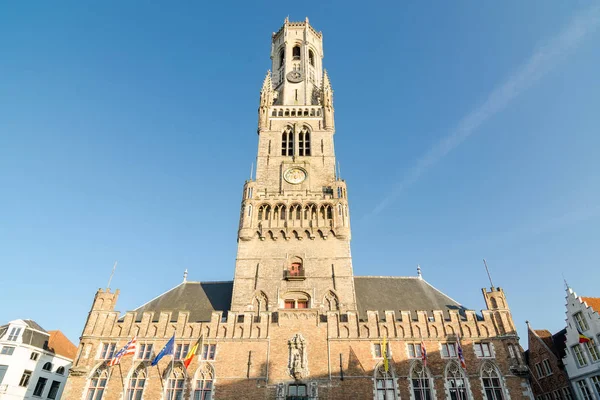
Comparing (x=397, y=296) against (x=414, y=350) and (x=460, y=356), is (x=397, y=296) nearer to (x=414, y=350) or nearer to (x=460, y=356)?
(x=414, y=350)

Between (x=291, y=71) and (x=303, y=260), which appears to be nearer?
(x=303, y=260)

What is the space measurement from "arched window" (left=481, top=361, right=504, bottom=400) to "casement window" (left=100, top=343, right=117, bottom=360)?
28.5 m

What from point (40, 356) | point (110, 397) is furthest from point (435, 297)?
point (40, 356)

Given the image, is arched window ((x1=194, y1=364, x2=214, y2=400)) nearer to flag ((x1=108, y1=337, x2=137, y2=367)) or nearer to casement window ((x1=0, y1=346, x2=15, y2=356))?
flag ((x1=108, y1=337, x2=137, y2=367))

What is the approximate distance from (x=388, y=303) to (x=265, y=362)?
41.2ft

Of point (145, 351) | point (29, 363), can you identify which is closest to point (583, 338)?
point (145, 351)

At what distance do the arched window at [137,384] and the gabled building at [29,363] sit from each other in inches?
690

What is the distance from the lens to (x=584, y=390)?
29125 millimetres

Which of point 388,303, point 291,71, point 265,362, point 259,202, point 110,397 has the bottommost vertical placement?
point 110,397

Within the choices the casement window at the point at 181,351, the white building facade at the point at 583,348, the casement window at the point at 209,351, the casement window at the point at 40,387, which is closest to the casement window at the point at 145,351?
the casement window at the point at 181,351

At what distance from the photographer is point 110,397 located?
92.2 ft

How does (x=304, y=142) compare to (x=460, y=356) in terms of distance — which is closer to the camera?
(x=460, y=356)

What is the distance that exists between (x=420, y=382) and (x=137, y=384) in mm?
21166

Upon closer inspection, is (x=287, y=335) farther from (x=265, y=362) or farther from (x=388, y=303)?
(x=388, y=303)
